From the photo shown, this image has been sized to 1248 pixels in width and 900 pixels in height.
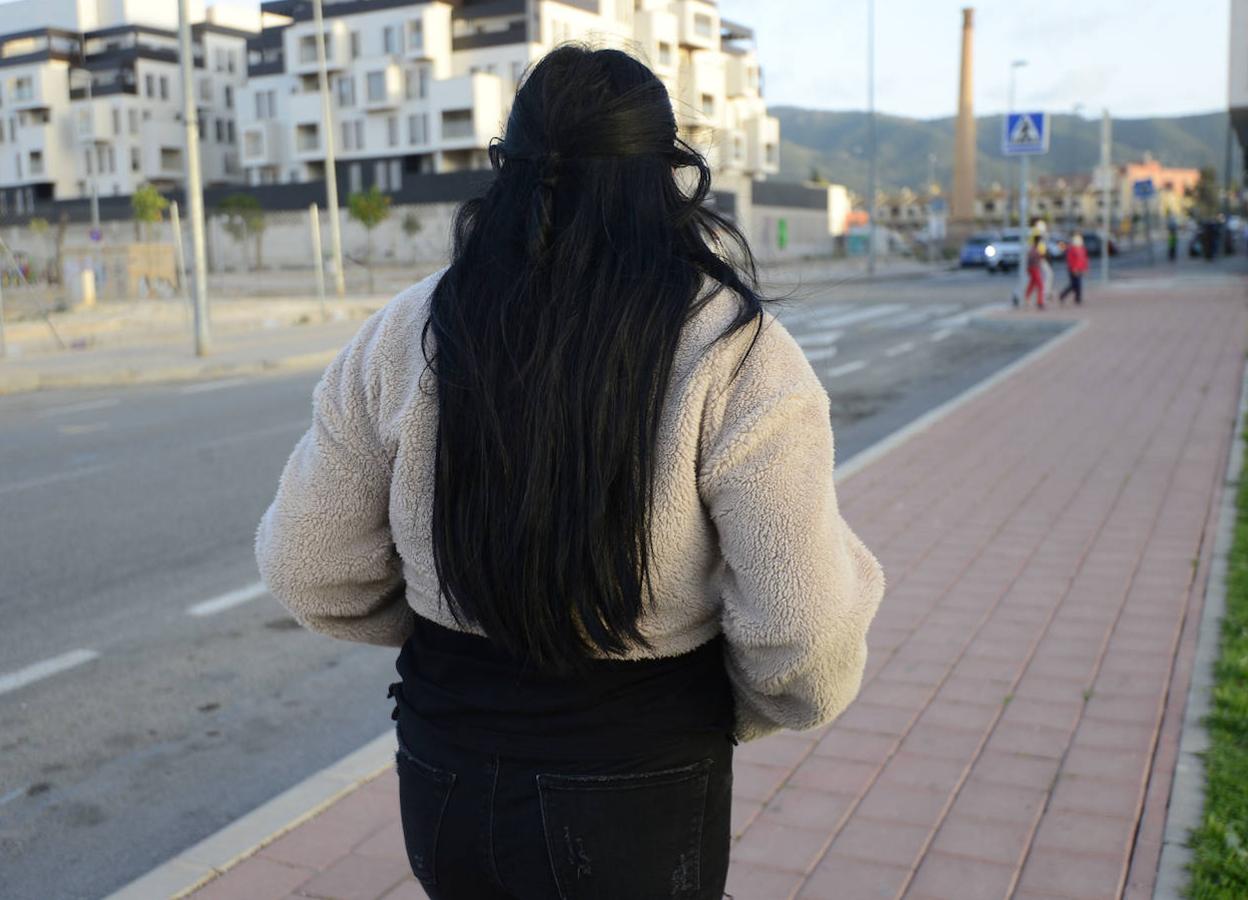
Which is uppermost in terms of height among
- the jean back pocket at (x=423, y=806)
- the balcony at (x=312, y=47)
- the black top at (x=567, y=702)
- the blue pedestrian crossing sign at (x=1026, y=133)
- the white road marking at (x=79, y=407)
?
the balcony at (x=312, y=47)

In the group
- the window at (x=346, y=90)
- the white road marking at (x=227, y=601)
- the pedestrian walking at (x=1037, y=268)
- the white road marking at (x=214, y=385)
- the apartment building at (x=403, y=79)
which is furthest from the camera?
the window at (x=346, y=90)

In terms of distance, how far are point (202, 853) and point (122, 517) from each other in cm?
518

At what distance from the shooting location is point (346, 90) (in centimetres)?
7356

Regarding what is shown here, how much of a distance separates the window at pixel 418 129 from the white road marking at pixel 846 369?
57.0 metres

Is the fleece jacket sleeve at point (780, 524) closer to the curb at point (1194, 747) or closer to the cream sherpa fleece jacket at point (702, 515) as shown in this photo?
the cream sherpa fleece jacket at point (702, 515)

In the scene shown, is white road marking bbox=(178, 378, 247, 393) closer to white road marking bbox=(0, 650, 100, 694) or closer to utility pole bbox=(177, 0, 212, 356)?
utility pole bbox=(177, 0, 212, 356)

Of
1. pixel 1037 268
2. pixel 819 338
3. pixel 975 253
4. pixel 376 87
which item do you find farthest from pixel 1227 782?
pixel 376 87

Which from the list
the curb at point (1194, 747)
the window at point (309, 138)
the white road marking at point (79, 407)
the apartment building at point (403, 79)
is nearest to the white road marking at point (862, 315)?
the white road marking at point (79, 407)

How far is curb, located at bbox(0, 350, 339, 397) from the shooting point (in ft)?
56.3

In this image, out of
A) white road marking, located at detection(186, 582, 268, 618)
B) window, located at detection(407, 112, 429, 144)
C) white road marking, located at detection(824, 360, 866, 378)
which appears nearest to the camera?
white road marking, located at detection(186, 582, 268, 618)

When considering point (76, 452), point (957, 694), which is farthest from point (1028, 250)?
point (957, 694)

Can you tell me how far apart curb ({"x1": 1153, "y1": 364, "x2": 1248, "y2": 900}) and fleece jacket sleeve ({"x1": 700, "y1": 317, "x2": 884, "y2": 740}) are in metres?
2.06

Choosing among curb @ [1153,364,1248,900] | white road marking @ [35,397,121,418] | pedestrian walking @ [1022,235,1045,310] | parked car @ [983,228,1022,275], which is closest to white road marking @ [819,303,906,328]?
pedestrian walking @ [1022,235,1045,310]

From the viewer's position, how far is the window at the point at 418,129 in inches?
2785
